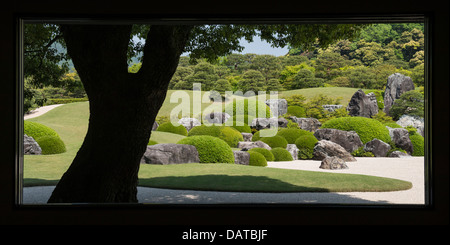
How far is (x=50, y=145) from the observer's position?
11297 millimetres

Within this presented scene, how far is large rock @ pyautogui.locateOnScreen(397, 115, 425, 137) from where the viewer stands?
14.7 metres

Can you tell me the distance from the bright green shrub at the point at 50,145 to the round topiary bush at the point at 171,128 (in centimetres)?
369

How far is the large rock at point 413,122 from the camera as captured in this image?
14.7m

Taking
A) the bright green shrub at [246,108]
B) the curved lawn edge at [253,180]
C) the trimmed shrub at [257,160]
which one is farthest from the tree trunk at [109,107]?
the bright green shrub at [246,108]

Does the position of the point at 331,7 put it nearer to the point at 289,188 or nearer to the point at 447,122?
the point at 447,122

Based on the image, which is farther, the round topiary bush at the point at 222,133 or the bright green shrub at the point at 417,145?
the bright green shrub at the point at 417,145

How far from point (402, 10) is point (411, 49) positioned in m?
18.4

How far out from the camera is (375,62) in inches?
802

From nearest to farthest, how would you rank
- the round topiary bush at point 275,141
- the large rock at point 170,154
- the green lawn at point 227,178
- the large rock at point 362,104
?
the green lawn at point 227,178
the large rock at point 170,154
the round topiary bush at point 275,141
the large rock at point 362,104

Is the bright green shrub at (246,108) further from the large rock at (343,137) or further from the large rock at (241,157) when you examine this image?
the large rock at (241,157)

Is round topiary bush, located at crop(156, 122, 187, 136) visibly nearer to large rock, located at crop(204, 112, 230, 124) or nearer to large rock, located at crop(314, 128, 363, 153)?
large rock, located at crop(204, 112, 230, 124)

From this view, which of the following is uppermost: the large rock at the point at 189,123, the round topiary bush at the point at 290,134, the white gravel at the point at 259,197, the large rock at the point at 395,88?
the large rock at the point at 395,88

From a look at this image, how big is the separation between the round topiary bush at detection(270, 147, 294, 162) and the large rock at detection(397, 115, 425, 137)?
6.00 m

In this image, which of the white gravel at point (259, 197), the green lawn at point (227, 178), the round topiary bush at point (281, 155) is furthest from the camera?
the round topiary bush at point (281, 155)
